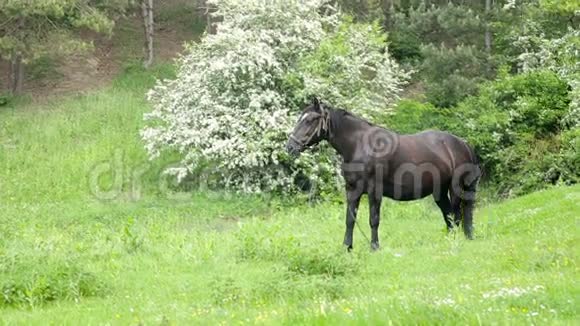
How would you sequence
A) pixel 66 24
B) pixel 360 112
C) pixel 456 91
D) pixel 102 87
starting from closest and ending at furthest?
pixel 360 112 → pixel 456 91 → pixel 66 24 → pixel 102 87

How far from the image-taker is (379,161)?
14.6 metres

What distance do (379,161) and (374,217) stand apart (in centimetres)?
112

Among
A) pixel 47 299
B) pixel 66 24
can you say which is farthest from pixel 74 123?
pixel 47 299

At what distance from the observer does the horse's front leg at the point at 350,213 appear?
14117 millimetres

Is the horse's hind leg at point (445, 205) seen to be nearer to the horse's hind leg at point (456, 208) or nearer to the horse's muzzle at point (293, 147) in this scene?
the horse's hind leg at point (456, 208)

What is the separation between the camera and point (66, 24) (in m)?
34.8

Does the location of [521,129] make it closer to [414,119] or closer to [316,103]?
[414,119]

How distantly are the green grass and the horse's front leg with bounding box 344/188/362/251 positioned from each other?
0.43 metres

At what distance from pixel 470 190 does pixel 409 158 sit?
1.71 metres

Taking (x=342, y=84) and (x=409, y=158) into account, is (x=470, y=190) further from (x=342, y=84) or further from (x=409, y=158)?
(x=342, y=84)

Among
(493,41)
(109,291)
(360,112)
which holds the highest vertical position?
(493,41)

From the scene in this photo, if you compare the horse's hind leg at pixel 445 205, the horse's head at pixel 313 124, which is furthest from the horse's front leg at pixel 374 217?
the horse's hind leg at pixel 445 205

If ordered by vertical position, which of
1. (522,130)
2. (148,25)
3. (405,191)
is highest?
(148,25)

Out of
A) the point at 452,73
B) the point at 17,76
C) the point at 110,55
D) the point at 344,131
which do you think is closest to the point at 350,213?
the point at 344,131
